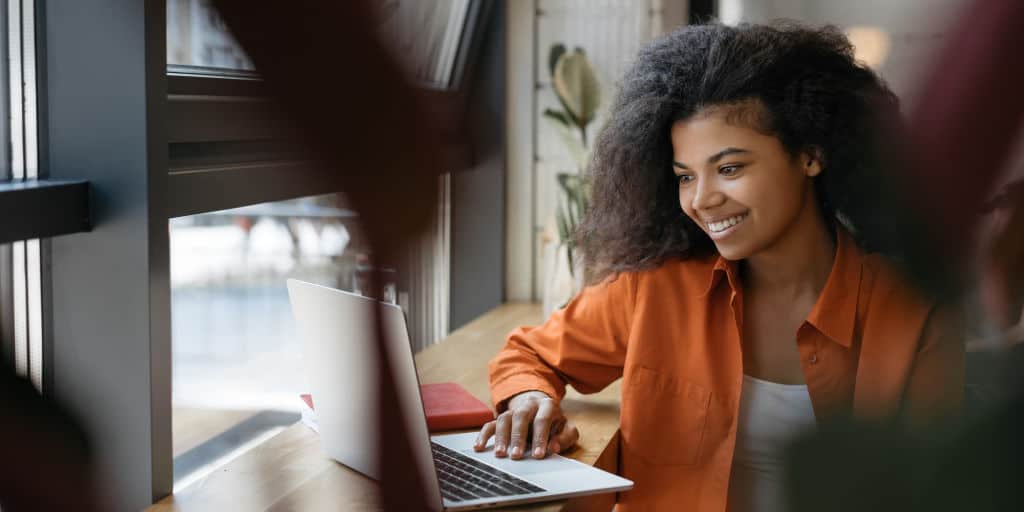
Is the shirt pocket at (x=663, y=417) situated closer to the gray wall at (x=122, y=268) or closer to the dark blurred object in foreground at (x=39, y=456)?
the gray wall at (x=122, y=268)

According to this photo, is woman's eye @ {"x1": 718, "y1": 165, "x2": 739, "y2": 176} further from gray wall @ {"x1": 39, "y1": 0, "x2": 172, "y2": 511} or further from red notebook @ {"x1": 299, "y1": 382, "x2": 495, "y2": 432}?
gray wall @ {"x1": 39, "y1": 0, "x2": 172, "y2": 511}

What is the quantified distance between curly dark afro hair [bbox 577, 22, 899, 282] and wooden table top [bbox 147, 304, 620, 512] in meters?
0.26

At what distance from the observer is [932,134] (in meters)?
0.14

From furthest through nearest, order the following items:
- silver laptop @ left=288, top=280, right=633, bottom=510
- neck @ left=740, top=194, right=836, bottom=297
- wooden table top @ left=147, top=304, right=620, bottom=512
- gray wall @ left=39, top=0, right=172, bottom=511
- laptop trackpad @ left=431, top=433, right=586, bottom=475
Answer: neck @ left=740, top=194, right=836, bottom=297 → laptop trackpad @ left=431, top=433, right=586, bottom=475 → gray wall @ left=39, top=0, right=172, bottom=511 → silver laptop @ left=288, top=280, right=633, bottom=510 → wooden table top @ left=147, top=304, right=620, bottom=512

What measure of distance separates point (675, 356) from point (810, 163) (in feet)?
1.14

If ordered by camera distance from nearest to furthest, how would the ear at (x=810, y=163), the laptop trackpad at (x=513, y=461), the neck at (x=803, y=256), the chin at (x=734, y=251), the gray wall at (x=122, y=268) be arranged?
the gray wall at (x=122, y=268)
the laptop trackpad at (x=513, y=461)
the ear at (x=810, y=163)
the chin at (x=734, y=251)
the neck at (x=803, y=256)

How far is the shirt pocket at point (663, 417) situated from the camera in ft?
4.60

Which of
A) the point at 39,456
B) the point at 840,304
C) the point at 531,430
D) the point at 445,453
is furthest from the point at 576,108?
the point at 39,456

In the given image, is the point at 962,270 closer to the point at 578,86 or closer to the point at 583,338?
the point at 583,338

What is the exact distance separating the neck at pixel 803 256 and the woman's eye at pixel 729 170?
200mm

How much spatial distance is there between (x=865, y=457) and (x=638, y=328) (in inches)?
52.9

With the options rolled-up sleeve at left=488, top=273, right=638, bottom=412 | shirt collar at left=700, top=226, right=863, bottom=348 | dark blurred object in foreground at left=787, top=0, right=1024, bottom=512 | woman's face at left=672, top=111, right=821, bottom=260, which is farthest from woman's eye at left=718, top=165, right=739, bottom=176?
dark blurred object in foreground at left=787, top=0, right=1024, bottom=512

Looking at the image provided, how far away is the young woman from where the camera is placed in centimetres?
125

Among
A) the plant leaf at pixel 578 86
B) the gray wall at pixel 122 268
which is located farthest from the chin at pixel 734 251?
the plant leaf at pixel 578 86
